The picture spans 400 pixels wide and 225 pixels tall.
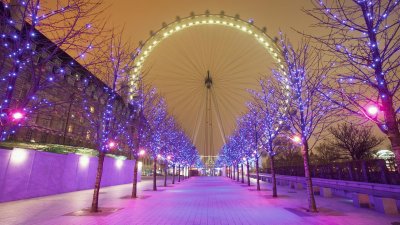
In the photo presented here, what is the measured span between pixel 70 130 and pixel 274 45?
36284 mm

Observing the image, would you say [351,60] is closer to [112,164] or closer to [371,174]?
[371,174]

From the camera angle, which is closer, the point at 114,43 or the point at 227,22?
the point at 114,43

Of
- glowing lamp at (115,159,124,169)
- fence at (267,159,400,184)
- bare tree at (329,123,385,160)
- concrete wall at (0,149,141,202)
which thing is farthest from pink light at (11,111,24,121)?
bare tree at (329,123,385,160)

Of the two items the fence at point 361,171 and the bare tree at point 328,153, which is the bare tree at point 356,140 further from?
the fence at point 361,171

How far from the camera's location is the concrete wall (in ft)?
65.3

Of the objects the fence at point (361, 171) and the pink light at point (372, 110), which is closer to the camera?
the pink light at point (372, 110)

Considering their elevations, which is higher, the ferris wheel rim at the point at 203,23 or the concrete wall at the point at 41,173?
the ferris wheel rim at the point at 203,23

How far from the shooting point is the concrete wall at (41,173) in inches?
783

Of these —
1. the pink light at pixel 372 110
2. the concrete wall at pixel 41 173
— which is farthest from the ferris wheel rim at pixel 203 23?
the pink light at pixel 372 110

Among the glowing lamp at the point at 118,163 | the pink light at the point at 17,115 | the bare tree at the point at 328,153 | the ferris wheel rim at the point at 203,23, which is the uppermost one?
the ferris wheel rim at the point at 203,23

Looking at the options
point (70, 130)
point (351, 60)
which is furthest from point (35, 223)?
point (70, 130)

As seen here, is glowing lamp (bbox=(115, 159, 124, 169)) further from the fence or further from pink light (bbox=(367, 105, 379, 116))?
pink light (bbox=(367, 105, 379, 116))

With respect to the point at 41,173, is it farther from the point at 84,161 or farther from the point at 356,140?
the point at 356,140

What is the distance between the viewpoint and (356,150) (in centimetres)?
5941
